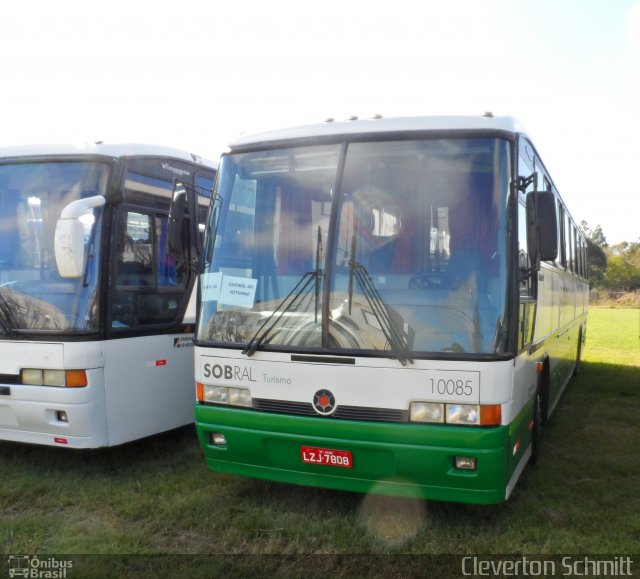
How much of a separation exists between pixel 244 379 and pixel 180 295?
7.03 feet

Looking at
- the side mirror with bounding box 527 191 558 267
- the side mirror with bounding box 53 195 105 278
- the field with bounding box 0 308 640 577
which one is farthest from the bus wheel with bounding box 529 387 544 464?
the side mirror with bounding box 53 195 105 278

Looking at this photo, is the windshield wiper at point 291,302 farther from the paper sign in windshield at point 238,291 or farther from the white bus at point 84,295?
the white bus at point 84,295

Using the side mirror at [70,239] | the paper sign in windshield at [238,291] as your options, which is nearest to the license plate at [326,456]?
the paper sign in windshield at [238,291]

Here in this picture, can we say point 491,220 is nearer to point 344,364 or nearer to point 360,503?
point 344,364

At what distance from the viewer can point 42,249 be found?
6.03 m

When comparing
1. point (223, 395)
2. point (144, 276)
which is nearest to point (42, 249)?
point (144, 276)

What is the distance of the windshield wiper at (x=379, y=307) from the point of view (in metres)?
4.46

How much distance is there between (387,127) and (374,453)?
2348 millimetres

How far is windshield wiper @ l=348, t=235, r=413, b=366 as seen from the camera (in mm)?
4457

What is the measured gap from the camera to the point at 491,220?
4555mm

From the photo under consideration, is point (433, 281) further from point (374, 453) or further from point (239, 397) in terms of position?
point (239, 397)

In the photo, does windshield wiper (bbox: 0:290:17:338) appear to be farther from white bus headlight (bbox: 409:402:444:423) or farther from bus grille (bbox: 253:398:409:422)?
white bus headlight (bbox: 409:402:444:423)

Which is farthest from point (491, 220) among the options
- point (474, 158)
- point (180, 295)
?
point (180, 295)

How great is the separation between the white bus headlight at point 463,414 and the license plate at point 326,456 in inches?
30.8
